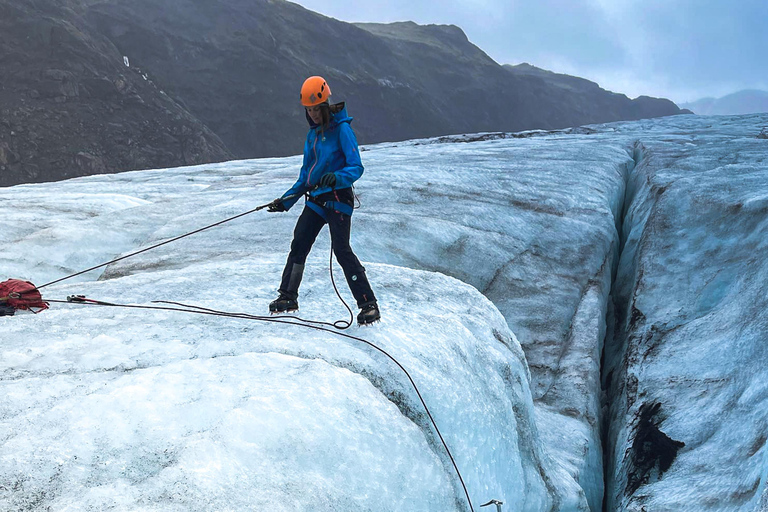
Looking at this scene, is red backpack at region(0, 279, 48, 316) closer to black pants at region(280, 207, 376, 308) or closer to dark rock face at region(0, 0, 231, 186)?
black pants at region(280, 207, 376, 308)

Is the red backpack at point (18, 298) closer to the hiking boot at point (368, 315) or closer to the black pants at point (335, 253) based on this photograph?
the black pants at point (335, 253)

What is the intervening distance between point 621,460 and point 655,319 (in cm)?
231

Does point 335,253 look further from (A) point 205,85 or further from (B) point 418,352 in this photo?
(A) point 205,85

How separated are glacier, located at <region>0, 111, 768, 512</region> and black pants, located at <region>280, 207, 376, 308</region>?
0.29 metres

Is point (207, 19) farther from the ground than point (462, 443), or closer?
farther from the ground

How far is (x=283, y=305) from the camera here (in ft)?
Result: 14.3

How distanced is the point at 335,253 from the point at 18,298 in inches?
91.9

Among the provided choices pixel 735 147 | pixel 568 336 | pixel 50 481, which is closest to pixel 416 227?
pixel 568 336

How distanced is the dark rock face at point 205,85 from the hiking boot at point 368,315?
37553 millimetres

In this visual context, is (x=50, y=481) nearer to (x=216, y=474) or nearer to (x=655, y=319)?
(x=216, y=474)

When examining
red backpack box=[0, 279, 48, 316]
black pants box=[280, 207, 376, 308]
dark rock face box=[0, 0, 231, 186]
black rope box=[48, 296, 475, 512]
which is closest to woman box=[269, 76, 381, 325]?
black pants box=[280, 207, 376, 308]

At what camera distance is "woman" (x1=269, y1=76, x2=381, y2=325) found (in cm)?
420

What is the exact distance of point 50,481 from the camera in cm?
235

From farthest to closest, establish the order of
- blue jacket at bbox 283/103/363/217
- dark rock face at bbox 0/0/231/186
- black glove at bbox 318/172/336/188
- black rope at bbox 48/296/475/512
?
1. dark rock face at bbox 0/0/231/186
2. blue jacket at bbox 283/103/363/217
3. black glove at bbox 318/172/336/188
4. black rope at bbox 48/296/475/512
